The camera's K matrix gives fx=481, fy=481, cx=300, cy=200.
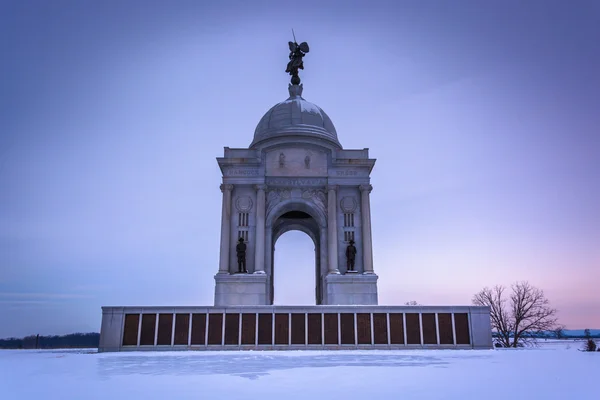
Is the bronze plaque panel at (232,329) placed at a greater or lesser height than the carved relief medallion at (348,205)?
lesser

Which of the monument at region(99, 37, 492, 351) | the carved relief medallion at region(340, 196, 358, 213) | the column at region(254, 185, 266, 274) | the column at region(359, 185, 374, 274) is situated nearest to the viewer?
the monument at region(99, 37, 492, 351)

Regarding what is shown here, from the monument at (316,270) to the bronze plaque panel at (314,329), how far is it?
2.0 inches

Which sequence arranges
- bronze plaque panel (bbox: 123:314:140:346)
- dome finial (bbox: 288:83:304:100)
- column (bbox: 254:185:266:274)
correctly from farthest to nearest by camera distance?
dome finial (bbox: 288:83:304:100) < column (bbox: 254:185:266:274) < bronze plaque panel (bbox: 123:314:140:346)

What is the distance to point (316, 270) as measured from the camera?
40.8 m

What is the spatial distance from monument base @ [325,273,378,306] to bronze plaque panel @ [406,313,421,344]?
7558 mm

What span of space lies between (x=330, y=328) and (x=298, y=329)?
5.41 ft

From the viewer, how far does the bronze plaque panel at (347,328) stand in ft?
80.6

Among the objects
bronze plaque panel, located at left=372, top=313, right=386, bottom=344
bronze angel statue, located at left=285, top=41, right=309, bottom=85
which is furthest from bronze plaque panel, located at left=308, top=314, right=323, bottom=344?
bronze angel statue, located at left=285, top=41, right=309, bottom=85

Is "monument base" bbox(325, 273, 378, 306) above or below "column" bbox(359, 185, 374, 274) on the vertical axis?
below

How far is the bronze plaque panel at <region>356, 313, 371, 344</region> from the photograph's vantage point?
80.6 ft

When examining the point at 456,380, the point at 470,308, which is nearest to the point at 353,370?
the point at 456,380

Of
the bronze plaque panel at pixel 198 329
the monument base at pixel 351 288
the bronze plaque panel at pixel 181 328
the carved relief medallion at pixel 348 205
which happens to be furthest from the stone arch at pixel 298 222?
the bronze plaque panel at pixel 181 328

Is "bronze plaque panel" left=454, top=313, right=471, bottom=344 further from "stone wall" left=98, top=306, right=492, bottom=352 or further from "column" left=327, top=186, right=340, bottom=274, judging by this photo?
"column" left=327, top=186, right=340, bottom=274

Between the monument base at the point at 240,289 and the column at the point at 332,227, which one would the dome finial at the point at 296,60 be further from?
the monument base at the point at 240,289
